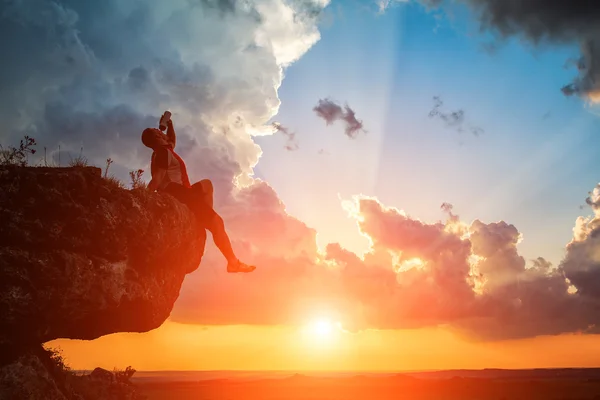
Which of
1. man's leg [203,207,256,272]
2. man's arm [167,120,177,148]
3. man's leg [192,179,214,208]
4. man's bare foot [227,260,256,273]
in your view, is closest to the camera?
man's bare foot [227,260,256,273]

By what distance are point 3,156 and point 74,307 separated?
4194 mm

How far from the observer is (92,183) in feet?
36.2

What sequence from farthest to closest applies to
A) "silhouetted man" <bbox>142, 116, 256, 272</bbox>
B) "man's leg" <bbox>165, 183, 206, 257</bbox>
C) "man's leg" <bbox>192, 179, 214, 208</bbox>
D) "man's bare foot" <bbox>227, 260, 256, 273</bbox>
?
"man's leg" <bbox>192, 179, 214, 208</bbox> < "man's leg" <bbox>165, 183, 206, 257</bbox> < "silhouetted man" <bbox>142, 116, 256, 272</bbox> < "man's bare foot" <bbox>227, 260, 256, 273</bbox>

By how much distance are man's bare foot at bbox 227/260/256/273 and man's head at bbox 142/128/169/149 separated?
525 centimetres

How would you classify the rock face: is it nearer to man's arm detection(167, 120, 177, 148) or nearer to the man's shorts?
the man's shorts

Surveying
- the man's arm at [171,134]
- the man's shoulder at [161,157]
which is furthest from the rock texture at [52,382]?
the man's arm at [171,134]

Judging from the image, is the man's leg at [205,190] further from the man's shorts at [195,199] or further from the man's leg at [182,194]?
the man's leg at [182,194]

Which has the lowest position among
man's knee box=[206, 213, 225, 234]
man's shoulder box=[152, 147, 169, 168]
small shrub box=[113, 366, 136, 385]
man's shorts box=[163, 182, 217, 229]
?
small shrub box=[113, 366, 136, 385]

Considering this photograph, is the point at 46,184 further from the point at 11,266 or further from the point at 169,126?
the point at 169,126

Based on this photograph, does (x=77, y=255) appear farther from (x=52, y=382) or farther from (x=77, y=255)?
(x=52, y=382)

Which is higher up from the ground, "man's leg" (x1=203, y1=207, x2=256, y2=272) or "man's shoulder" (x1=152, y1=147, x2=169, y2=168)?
"man's shoulder" (x1=152, y1=147, x2=169, y2=168)

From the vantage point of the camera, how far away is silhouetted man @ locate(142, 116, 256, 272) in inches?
587

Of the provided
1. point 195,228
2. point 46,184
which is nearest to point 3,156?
point 46,184

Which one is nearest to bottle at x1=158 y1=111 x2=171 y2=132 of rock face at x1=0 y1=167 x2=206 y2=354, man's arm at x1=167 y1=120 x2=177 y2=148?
man's arm at x1=167 y1=120 x2=177 y2=148
